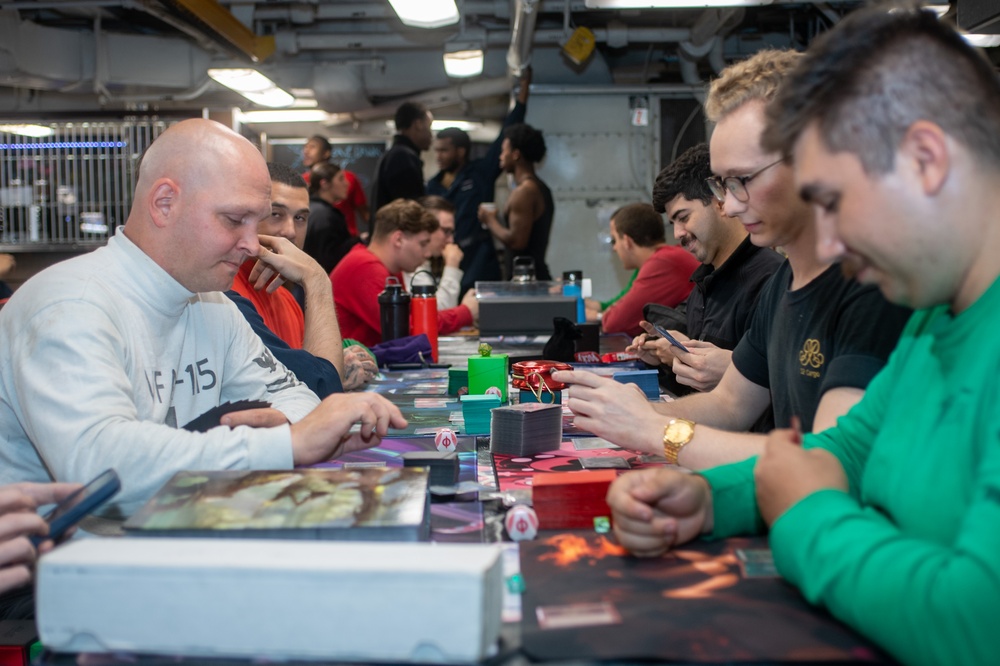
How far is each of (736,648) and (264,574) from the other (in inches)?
19.6

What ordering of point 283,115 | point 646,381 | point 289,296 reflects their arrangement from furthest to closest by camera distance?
point 283,115, point 289,296, point 646,381

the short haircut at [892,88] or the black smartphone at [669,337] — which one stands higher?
the short haircut at [892,88]

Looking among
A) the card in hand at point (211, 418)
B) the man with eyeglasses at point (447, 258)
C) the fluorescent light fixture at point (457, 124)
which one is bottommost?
the card in hand at point (211, 418)

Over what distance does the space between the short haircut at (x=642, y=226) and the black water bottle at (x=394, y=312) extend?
1.97 metres

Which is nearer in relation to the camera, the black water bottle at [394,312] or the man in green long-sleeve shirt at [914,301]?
the man in green long-sleeve shirt at [914,301]

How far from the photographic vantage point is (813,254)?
1855 mm

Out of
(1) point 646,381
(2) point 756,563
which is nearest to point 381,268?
(1) point 646,381

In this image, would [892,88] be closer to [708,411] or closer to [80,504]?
[80,504]

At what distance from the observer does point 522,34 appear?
23.1 ft

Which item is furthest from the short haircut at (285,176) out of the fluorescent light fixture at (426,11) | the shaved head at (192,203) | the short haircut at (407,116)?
the short haircut at (407,116)

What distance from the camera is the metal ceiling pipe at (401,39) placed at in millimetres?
8164

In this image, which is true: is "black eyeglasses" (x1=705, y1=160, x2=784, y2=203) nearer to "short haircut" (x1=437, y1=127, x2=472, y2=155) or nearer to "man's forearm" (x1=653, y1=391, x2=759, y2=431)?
"man's forearm" (x1=653, y1=391, x2=759, y2=431)

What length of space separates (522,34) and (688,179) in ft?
13.2

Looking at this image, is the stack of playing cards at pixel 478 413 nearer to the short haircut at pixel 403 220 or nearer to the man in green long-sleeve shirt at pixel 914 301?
the man in green long-sleeve shirt at pixel 914 301
